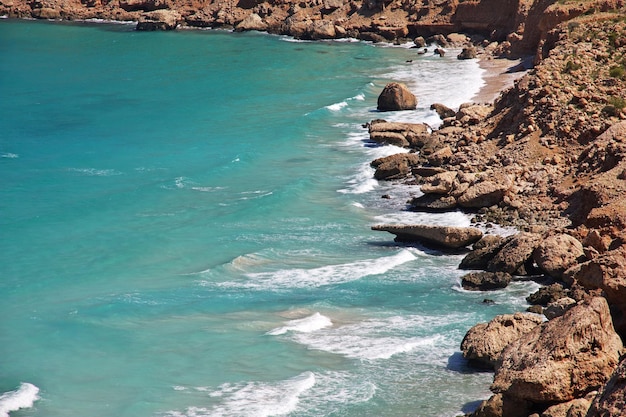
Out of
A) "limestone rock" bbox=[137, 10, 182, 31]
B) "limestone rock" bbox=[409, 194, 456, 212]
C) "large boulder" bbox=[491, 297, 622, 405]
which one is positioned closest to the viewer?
"large boulder" bbox=[491, 297, 622, 405]

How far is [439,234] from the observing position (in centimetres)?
2761

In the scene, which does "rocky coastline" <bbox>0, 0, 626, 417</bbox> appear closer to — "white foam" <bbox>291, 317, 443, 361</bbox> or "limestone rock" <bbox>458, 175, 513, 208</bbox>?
"limestone rock" <bbox>458, 175, 513, 208</bbox>

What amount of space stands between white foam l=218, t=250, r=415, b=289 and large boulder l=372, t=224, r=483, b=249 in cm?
91

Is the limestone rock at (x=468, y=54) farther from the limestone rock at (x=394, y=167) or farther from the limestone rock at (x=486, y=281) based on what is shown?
the limestone rock at (x=486, y=281)

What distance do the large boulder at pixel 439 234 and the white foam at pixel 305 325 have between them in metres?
5.96

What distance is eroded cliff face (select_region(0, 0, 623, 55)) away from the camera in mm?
75706

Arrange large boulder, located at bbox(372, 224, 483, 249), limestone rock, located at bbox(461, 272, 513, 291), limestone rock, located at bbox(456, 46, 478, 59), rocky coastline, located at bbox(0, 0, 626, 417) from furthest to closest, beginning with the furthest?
limestone rock, located at bbox(456, 46, 478, 59) < large boulder, located at bbox(372, 224, 483, 249) < limestone rock, located at bbox(461, 272, 513, 291) < rocky coastline, located at bbox(0, 0, 626, 417)

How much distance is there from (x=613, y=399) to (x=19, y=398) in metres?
13.9

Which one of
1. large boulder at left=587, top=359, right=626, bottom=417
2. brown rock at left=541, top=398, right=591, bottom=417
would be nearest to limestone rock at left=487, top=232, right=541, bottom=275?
brown rock at left=541, top=398, right=591, bottom=417

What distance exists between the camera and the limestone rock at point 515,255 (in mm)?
24969

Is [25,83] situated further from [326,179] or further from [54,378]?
[54,378]

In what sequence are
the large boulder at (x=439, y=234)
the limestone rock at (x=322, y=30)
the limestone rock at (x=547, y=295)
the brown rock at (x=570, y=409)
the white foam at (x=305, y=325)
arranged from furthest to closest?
1. the limestone rock at (x=322, y=30)
2. the large boulder at (x=439, y=234)
3. the white foam at (x=305, y=325)
4. the limestone rock at (x=547, y=295)
5. the brown rock at (x=570, y=409)

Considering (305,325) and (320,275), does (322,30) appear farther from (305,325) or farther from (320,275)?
(305,325)

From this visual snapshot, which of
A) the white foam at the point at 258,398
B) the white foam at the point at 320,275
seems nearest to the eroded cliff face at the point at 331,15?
the white foam at the point at 320,275
